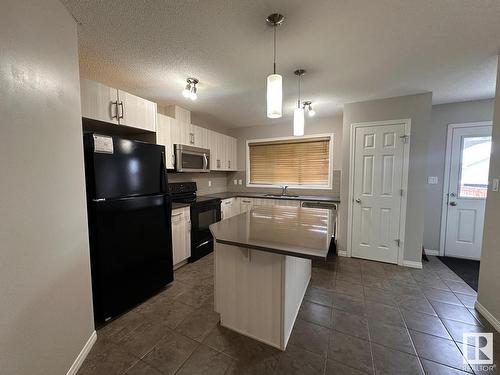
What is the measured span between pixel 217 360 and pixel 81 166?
170cm

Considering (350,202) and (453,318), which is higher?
(350,202)

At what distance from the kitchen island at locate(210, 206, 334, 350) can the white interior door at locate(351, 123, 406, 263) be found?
177 cm

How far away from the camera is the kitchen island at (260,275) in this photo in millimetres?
1402

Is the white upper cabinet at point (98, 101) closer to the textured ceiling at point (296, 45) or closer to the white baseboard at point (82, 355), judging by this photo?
the textured ceiling at point (296, 45)

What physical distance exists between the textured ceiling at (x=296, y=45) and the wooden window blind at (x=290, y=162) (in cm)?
147

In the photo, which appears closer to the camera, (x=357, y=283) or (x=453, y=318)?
(x=453, y=318)

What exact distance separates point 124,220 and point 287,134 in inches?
134

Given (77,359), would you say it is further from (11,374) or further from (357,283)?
(357,283)

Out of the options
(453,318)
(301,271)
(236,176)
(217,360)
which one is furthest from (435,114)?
(217,360)

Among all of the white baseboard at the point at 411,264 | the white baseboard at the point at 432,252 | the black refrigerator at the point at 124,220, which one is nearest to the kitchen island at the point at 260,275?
the black refrigerator at the point at 124,220

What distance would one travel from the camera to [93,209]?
5.48 feet

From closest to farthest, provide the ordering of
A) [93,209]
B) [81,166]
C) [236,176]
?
[81,166], [93,209], [236,176]

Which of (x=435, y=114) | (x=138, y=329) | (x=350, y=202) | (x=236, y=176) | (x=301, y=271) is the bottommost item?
(x=138, y=329)
